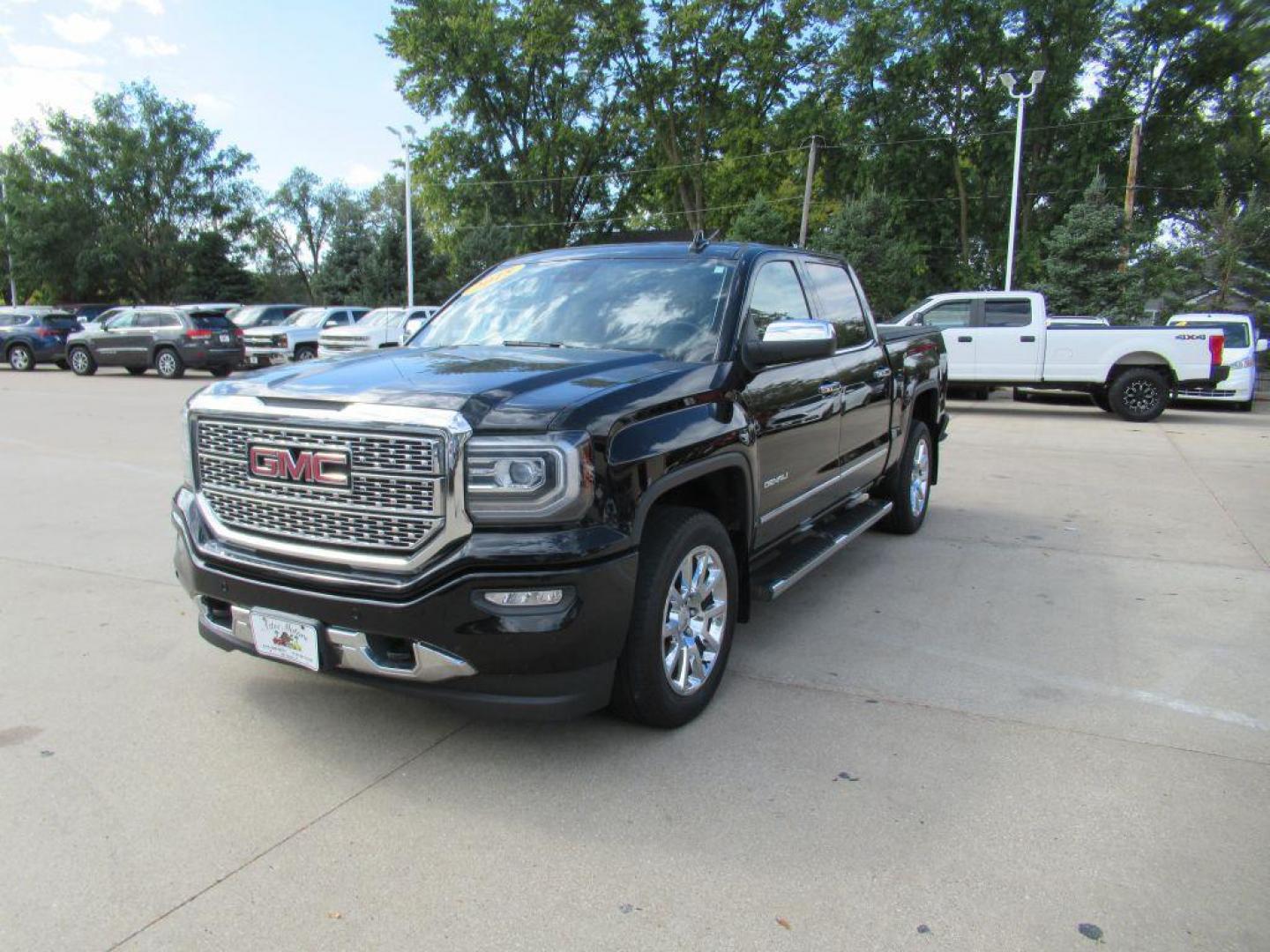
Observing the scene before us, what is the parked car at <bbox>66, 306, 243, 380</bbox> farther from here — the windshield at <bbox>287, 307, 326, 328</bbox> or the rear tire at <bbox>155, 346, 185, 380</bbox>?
the windshield at <bbox>287, 307, 326, 328</bbox>

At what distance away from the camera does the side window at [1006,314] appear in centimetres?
1527

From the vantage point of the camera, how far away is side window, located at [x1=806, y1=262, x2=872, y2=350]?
5359 mm

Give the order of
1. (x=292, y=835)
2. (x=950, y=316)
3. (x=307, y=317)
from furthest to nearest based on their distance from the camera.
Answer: (x=307, y=317) → (x=950, y=316) → (x=292, y=835)

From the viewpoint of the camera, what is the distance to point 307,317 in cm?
2522

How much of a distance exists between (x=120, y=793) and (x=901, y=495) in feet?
17.1

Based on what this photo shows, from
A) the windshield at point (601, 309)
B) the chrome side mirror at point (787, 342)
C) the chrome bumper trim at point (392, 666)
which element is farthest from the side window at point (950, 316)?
the chrome bumper trim at point (392, 666)

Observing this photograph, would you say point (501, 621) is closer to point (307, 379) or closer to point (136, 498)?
point (307, 379)

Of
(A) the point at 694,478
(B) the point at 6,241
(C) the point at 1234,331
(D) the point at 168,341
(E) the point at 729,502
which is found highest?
(B) the point at 6,241

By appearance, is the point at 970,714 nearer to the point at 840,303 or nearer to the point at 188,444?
the point at 840,303

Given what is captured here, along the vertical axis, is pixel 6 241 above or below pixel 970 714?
above

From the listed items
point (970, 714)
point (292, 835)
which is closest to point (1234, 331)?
point (970, 714)

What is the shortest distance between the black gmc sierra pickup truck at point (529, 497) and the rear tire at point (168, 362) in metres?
20.6

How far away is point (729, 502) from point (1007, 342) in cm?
1290

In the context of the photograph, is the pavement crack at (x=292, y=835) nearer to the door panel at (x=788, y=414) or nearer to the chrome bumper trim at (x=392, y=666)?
the chrome bumper trim at (x=392, y=666)
